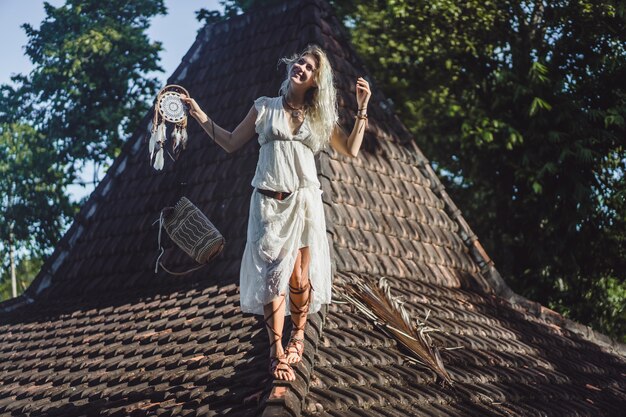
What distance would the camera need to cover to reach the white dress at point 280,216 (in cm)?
624

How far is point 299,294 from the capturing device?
252 inches

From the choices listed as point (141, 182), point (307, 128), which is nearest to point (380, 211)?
point (141, 182)

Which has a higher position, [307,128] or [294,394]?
[307,128]

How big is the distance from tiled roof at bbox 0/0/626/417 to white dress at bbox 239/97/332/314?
68cm

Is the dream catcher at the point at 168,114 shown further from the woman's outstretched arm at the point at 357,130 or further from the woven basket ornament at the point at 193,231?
the woman's outstretched arm at the point at 357,130

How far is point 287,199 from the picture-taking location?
6.30 meters

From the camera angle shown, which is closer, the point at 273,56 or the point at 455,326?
the point at 455,326

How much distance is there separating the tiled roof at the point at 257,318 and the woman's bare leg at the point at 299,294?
1.02ft

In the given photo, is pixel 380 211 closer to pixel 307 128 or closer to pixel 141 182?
pixel 141 182

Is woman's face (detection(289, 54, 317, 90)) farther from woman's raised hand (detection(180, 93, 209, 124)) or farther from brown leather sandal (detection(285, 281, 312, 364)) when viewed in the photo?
brown leather sandal (detection(285, 281, 312, 364))

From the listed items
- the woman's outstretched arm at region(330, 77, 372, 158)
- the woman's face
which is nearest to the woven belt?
the woman's outstretched arm at region(330, 77, 372, 158)

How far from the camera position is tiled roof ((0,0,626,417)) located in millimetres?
7305

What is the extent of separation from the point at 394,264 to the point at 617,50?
22.1 feet

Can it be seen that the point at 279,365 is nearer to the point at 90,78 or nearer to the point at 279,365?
the point at 279,365
